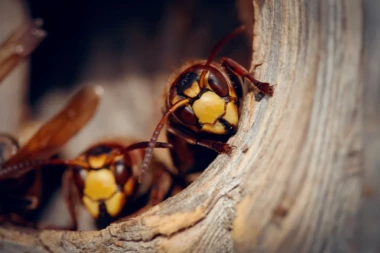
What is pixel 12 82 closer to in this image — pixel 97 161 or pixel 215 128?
pixel 97 161

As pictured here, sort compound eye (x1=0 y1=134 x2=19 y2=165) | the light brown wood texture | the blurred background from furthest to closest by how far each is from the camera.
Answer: the blurred background
the light brown wood texture
compound eye (x1=0 y1=134 x2=19 y2=165)

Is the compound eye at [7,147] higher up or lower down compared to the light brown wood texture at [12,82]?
lower down

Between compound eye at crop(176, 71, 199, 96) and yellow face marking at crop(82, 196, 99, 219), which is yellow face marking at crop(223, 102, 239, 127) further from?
yellow face marking at crop(82, 196, 99, 219)

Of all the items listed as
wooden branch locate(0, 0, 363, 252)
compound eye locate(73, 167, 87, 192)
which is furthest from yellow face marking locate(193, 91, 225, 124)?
compound eye locate(73, 167, 87, 192)

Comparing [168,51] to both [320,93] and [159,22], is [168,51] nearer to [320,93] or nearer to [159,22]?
[159,22]

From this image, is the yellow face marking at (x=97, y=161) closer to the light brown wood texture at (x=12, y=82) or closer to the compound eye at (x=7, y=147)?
the compound eye at (x=7, y=147)

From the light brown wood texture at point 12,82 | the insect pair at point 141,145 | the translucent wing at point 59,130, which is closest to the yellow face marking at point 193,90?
the insect pair at point 141,145
